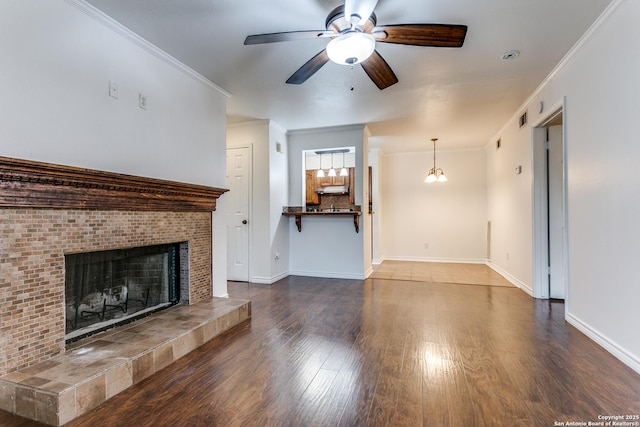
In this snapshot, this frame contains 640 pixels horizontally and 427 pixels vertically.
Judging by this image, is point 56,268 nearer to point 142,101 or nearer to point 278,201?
point 142,101

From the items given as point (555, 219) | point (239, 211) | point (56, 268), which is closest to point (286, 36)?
point (56, 268)

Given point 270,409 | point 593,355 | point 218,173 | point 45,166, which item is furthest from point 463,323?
point 45,166

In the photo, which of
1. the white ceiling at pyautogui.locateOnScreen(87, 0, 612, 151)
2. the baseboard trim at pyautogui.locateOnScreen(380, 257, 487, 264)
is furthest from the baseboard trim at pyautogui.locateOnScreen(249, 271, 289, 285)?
the baseboard trim at pyautogui.locateOnScreen(380, 257, 487, 264)

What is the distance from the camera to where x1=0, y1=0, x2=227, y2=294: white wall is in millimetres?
1794

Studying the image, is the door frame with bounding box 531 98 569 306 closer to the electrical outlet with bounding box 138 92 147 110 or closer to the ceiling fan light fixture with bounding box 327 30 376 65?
the ceiling fan light fixture with bounding box 327 30 376 65

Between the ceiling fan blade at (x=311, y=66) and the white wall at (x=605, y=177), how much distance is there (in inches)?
77.0

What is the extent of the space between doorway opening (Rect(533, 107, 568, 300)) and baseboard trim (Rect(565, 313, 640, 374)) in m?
0.98

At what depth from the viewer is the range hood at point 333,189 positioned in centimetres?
627

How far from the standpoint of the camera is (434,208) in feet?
22.7

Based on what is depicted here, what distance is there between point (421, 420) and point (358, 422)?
0.30 metres

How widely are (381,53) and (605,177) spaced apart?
196 cm

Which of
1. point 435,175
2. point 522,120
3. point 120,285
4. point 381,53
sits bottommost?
point 120,285

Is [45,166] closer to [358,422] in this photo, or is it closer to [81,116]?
[81,116]

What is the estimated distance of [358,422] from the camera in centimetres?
152
